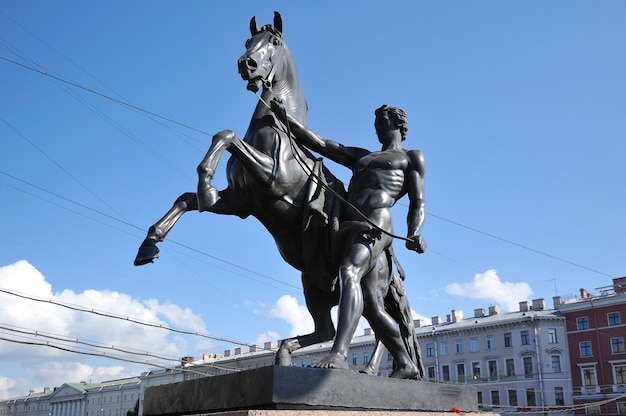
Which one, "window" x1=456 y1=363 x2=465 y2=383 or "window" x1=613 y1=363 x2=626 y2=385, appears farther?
"window" x1=456 y1=363 x2=465 y2=383

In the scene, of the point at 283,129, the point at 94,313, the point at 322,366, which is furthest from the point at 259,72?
the point at 94,313

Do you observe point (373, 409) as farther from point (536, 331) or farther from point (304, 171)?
point (536, 331)

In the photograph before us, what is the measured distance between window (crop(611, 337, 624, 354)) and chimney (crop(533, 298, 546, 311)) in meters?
7.79

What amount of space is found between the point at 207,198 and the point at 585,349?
55444mm

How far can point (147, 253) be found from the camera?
5.05 metres

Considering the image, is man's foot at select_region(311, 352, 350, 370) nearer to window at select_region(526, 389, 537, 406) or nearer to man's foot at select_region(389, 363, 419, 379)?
man's foot at select_region(389, 363, 419, 379)

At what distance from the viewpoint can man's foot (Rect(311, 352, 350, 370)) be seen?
4711 millimetres

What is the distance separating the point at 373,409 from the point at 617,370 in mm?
53440

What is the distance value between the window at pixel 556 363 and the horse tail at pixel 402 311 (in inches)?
2088

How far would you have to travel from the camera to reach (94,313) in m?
11.6

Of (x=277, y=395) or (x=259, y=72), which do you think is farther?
(x=259, y=72)

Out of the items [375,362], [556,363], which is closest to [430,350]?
[556,363]

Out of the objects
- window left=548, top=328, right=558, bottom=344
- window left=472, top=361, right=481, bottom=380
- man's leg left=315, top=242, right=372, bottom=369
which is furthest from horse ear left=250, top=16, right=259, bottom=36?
window left=472, top=361, right=481, bottom=380

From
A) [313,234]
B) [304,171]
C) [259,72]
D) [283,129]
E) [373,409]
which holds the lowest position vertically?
[373,409]
